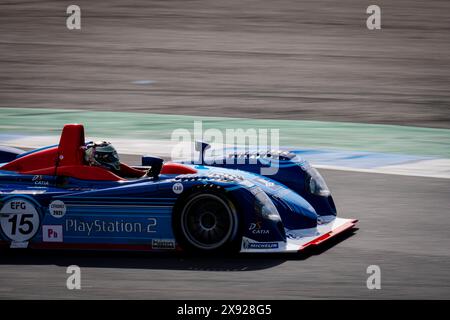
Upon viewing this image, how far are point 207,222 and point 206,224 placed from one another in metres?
0.02

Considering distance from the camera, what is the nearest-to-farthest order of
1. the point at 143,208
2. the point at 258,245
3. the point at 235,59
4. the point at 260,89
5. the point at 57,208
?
the point at 258,245, the point at 143,208, the point at 57,208, the point at 260,89, the point at 235,59

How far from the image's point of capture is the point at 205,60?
20062 mm

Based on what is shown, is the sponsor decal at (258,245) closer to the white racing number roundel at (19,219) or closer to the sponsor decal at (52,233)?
the sponsor decal at (52,233)

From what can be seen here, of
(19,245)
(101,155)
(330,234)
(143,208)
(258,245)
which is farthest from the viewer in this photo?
(101,155)

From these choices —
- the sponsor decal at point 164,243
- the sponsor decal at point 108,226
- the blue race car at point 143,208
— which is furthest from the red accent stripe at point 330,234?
the sponsor decal at point 108,226

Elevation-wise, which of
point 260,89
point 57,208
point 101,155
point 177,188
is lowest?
point 57,208

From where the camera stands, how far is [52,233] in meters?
8.68

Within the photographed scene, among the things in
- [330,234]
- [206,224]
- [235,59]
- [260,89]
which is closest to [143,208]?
[206,224]

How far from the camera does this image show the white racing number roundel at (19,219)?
871 centimetres

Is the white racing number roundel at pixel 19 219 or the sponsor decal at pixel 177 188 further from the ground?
the sponsor decal at pixel 177 188

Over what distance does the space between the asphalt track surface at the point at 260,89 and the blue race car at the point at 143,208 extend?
17 cm

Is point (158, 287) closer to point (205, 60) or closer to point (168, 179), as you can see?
point (168, 179)

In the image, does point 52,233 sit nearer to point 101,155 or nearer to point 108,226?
point 108,226

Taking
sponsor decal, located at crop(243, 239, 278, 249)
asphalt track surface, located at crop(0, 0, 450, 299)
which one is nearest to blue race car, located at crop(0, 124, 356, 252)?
sponsor decal, located at crop(243, 239, 278, 249)
